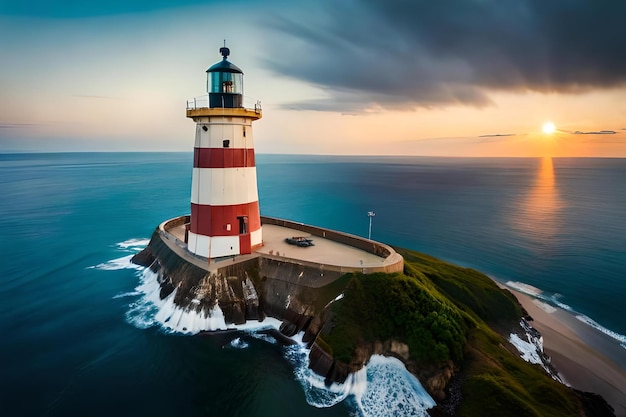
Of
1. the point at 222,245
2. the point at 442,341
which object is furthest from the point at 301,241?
A: the point at 442,341

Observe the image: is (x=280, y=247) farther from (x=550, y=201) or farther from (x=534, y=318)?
(x=550, y=201)

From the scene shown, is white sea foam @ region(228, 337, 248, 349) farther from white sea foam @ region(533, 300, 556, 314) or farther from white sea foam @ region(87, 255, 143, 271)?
white sea foam @ region(533, 300, 556, 314)

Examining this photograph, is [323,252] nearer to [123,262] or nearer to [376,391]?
[376,391]

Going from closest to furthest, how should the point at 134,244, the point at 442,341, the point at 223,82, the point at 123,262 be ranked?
1. the point at 442,341
2. the point at 223,82
3. the point at 123,262
4. the point at 134,244

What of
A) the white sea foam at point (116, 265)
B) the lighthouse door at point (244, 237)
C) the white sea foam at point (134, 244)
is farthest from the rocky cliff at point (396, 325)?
the white sea foam at point (134, 244)

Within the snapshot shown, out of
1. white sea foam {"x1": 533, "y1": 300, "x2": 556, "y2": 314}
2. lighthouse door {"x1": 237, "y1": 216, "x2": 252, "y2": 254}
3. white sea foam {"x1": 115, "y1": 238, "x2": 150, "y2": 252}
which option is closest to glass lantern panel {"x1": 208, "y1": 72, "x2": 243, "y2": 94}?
lighthouse door {"x1": 237, "y1": 216, "x2": 252, "y2": 254}

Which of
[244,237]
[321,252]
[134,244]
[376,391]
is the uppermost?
[244,237]

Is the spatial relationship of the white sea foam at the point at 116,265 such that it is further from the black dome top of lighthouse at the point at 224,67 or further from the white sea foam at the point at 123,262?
the black dome top of lighthouse at the point at 224,67
